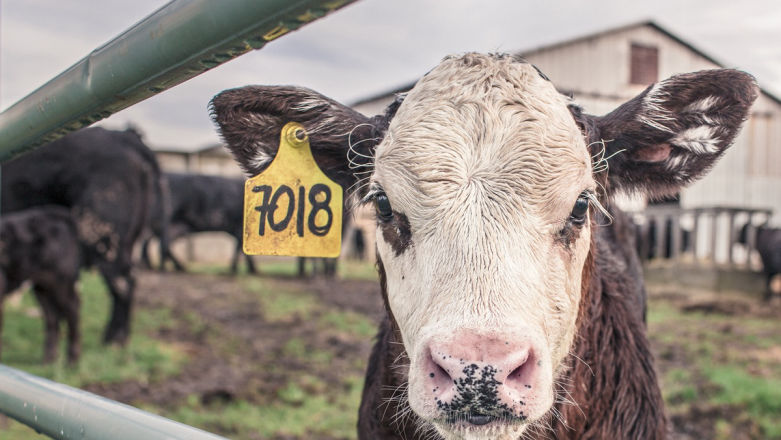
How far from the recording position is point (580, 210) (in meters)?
1.64

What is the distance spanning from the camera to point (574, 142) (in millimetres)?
1690

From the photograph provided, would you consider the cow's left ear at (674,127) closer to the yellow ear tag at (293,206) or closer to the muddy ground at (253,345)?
the yellow ear tag at (293,206)

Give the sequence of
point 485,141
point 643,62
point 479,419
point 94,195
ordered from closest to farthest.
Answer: point 479,419 → point 485,141 → point 94,195 → point 643,62

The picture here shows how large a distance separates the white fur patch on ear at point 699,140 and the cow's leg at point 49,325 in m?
5.16

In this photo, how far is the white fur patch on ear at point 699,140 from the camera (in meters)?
1.92

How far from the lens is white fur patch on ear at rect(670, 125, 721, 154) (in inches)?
75.7

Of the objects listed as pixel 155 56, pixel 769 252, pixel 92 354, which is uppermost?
pixel 155 56

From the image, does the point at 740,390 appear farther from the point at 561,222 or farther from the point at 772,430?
the point at 561,222

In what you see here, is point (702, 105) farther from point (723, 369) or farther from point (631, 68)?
point (631, 68)

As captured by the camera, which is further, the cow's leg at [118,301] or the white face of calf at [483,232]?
the cow's leg at [118,301]

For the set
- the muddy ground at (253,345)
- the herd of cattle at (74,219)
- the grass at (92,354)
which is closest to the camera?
the muddy ground at (253,345)

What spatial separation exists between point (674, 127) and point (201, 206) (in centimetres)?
1265

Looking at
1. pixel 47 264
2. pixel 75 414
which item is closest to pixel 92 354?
pixel 47 264

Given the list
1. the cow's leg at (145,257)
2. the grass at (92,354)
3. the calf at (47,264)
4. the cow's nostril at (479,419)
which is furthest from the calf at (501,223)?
the cow's leg at (145,257)
